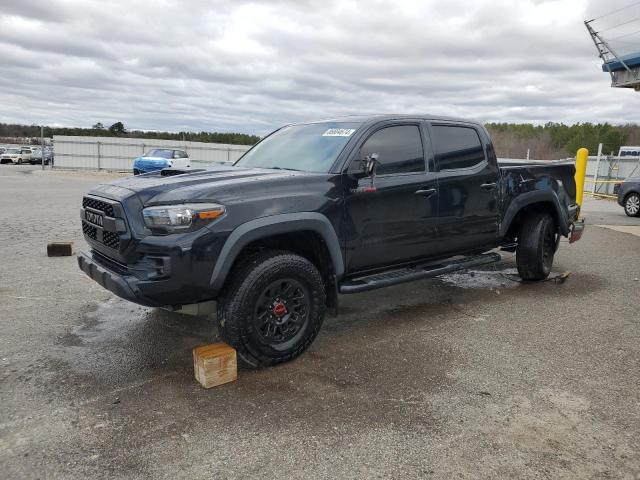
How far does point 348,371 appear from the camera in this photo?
12.8 feet

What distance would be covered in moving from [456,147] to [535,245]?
5.97ft

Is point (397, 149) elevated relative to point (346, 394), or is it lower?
elevated

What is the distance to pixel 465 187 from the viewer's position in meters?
5.24

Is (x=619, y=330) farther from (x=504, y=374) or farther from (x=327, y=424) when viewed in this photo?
(x=327, y=424)

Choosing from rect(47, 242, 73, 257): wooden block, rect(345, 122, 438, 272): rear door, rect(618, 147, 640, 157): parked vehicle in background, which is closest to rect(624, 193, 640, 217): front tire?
rect(345, 122, 438, 272): rear door

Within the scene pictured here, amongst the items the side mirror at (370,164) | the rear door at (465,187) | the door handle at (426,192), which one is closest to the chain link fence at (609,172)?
the rear door at (465,187)

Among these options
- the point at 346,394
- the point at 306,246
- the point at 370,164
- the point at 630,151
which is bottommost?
the point at 346,394

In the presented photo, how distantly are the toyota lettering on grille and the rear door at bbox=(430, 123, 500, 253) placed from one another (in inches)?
118

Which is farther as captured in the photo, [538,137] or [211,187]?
[538,137]

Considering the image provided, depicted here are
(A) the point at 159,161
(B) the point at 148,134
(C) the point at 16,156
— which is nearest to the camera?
(A) the point at 159,161

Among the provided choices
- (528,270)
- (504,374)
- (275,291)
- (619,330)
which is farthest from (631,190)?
(275,291)

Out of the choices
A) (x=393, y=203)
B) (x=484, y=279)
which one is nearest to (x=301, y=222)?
(x=393, y=203)

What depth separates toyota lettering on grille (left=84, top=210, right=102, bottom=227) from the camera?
12.9 feet

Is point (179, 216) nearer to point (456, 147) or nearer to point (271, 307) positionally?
point (271, 307)
